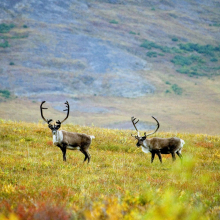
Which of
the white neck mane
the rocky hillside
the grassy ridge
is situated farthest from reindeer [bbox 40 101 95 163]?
the rocky hillside

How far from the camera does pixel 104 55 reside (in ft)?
297

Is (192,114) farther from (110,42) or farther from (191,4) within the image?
(191,4)

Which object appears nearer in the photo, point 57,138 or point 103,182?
point 103,182

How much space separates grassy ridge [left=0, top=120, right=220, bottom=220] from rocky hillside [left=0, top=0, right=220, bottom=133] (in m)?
44.3

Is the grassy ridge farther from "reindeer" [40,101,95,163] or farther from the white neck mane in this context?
the white neck mane

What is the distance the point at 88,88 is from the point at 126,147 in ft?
202

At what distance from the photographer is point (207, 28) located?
12925 cm

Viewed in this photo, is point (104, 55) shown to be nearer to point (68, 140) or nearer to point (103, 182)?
point (68, 140)

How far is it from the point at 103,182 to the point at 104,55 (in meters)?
83.3

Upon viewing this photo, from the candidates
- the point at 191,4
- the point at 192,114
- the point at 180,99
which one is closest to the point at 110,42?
the point at 180,99

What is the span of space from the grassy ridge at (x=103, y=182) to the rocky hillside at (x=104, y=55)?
44.3 meters

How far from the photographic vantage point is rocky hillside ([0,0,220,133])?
7300 centimetres

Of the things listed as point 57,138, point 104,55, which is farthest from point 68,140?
point 104,55

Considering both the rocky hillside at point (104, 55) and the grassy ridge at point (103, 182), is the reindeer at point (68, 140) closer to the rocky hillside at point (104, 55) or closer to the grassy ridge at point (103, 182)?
the grassy ridge at point (103, 182)
